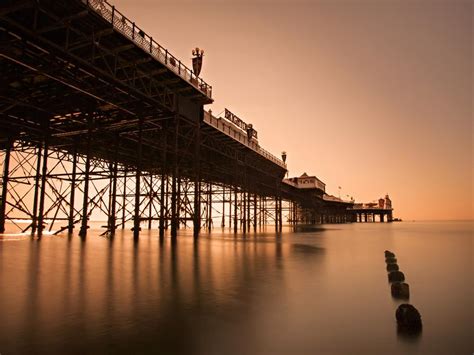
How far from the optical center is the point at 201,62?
29531 mm

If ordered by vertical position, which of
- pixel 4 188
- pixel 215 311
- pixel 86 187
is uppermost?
pixel 4 188

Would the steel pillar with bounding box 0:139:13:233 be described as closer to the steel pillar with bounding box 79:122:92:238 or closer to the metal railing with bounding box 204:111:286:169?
the steel pillar with bounding box 79:122:92:238

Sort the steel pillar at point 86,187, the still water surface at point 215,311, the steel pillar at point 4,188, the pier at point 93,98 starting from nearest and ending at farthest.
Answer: the still water surface at point 215,311, the pier at point 93,98, the steel pillar at point 86,187, the steel pillar at point 4,188

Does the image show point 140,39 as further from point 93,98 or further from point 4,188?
point 4,188

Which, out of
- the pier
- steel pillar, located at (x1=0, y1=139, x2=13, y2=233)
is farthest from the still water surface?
steel pillar, located at (x1=0, y1=139, x2=13, y2=233)

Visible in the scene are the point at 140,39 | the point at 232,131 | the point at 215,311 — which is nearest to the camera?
the point at 215,311

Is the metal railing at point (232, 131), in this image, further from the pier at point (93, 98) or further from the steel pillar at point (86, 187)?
the steel pillar at point (86, 187)

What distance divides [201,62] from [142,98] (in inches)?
350

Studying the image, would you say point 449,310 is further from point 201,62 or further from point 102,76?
point 201,62

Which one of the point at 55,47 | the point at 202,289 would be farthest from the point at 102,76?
the point at 202,289

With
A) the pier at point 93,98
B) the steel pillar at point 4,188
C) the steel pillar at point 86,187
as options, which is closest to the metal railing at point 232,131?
the pier at point 93,98

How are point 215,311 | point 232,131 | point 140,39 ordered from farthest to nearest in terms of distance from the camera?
point 232,131 < point 140,39 < point 215,311

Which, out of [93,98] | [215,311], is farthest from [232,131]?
[215,311]

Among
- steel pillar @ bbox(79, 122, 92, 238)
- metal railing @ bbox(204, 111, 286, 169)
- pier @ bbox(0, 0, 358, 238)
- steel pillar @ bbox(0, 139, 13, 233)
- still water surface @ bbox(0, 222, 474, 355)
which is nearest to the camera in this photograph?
still water surface @ bbox(0, 222, 474, 355)
